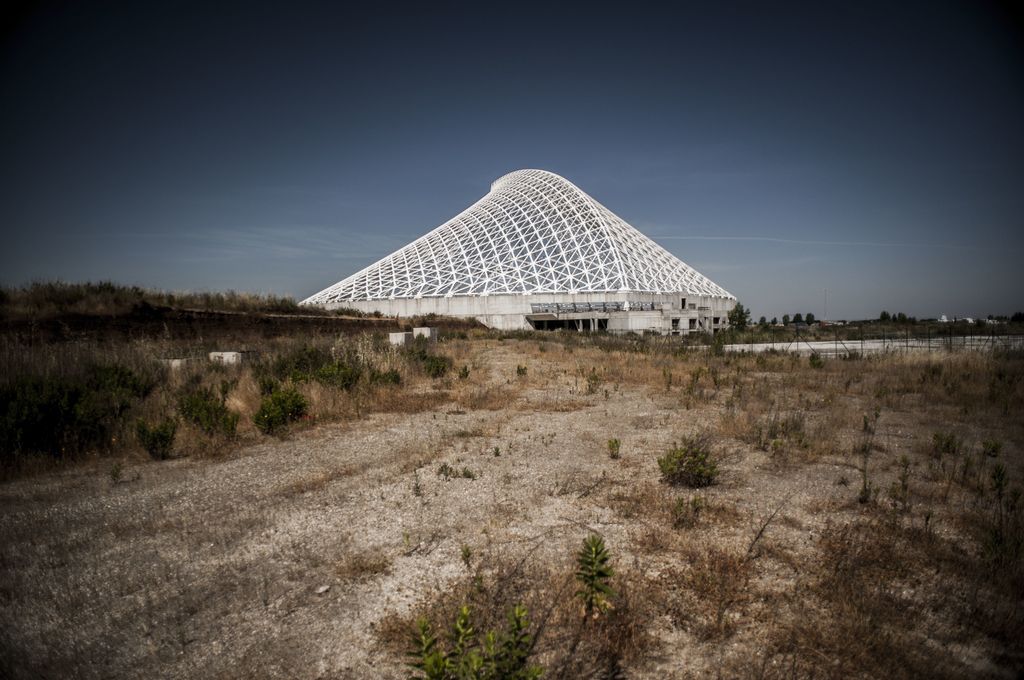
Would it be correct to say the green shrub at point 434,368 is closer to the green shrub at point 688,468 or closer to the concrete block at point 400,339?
the concrete block at point 400,339

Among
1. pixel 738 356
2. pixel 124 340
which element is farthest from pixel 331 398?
pixel 738 356

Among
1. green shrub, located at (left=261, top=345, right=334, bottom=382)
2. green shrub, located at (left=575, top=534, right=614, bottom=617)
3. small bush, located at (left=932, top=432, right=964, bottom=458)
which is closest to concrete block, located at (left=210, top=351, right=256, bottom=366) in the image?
green shrub, located at (left=261, top=345, right=334, bottom=382)

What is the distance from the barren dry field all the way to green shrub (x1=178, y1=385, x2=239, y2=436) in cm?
53

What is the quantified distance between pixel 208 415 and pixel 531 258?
29800 millimetres

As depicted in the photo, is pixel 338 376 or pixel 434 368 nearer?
pixel 338 376

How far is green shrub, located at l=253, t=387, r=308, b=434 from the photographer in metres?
6.33

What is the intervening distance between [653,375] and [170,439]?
9537mm

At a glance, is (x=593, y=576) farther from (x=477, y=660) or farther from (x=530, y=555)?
(x=477, y=660)

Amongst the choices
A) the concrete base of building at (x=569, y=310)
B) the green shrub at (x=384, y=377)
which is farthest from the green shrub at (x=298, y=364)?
the concrete base of building at (x=569, y=310)

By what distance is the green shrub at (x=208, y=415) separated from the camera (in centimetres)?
603

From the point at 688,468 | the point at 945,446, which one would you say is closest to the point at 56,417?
the point at 688,468

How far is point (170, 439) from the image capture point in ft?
17.8

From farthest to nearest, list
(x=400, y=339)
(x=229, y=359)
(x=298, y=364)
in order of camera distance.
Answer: (x=400, y=339)
(x=229, y=359)
(x=298, y=364)

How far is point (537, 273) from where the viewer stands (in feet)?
109
